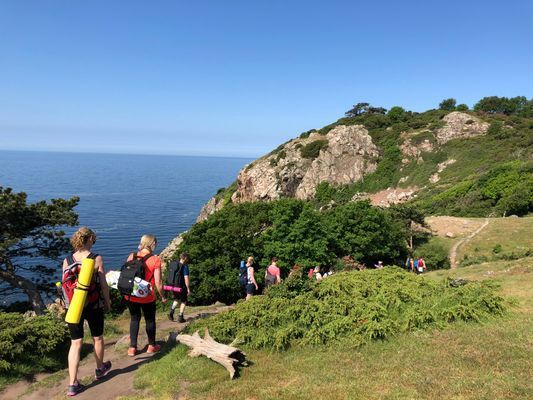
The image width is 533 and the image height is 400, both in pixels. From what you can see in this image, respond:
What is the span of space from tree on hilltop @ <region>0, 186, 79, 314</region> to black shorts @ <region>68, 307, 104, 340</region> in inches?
616

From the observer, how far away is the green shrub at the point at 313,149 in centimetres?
6588

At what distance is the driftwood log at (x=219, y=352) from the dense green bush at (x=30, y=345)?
3414 millimetres

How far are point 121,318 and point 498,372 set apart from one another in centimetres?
1233

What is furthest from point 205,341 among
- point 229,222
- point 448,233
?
point 448,233

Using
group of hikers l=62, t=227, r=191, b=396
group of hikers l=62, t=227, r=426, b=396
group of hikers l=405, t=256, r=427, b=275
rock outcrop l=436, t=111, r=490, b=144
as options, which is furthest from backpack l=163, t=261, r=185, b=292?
rock outcrop l=436, t=111, r=490, b=144

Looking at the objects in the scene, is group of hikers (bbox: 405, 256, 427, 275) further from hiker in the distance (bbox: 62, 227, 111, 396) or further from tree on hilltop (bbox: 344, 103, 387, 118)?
tree on hilltop (bbox: 344, 103, 387, 118)

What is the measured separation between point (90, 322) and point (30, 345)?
356 centimetres

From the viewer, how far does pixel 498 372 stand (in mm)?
6184

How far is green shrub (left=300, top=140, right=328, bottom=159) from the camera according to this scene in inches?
2594

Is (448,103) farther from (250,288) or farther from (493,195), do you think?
(250,288)

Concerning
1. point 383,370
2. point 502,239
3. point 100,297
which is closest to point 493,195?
point 502,239

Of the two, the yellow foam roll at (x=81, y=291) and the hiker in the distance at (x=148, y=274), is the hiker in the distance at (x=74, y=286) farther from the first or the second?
the hiker in the distance at (x=148, y=274)

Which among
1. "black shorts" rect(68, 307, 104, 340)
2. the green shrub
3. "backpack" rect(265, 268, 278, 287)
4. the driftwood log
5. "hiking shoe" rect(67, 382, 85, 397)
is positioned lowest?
"backpack" rect(265, 268, 278, 287)

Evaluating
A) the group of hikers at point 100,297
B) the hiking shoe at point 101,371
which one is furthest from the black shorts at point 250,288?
the hiking shoe at point 101,371
